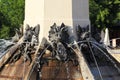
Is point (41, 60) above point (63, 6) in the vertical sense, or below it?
below

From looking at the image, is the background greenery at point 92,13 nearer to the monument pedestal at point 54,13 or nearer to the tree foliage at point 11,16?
the tree foliage at point 11,16

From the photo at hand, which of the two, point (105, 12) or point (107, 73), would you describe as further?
point (105, 12)

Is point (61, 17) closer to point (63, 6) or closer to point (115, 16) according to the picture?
point (63, 6)

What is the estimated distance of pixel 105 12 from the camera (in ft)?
140

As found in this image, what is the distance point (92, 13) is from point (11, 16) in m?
7.29

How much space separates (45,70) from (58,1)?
1.88 meters

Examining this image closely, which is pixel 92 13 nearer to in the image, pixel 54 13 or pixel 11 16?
pixel 11 16

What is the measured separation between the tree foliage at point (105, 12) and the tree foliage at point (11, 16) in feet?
20.8

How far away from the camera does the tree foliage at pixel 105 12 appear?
4191 centimetres

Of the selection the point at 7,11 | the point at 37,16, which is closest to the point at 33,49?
the point at 37,16

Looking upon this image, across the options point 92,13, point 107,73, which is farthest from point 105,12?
point 107,73

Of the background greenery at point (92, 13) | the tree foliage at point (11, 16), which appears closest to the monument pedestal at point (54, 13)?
the tree foliage at point (11, 16)

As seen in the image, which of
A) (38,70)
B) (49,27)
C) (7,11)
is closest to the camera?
(38,70)

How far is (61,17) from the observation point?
38.4 feet
